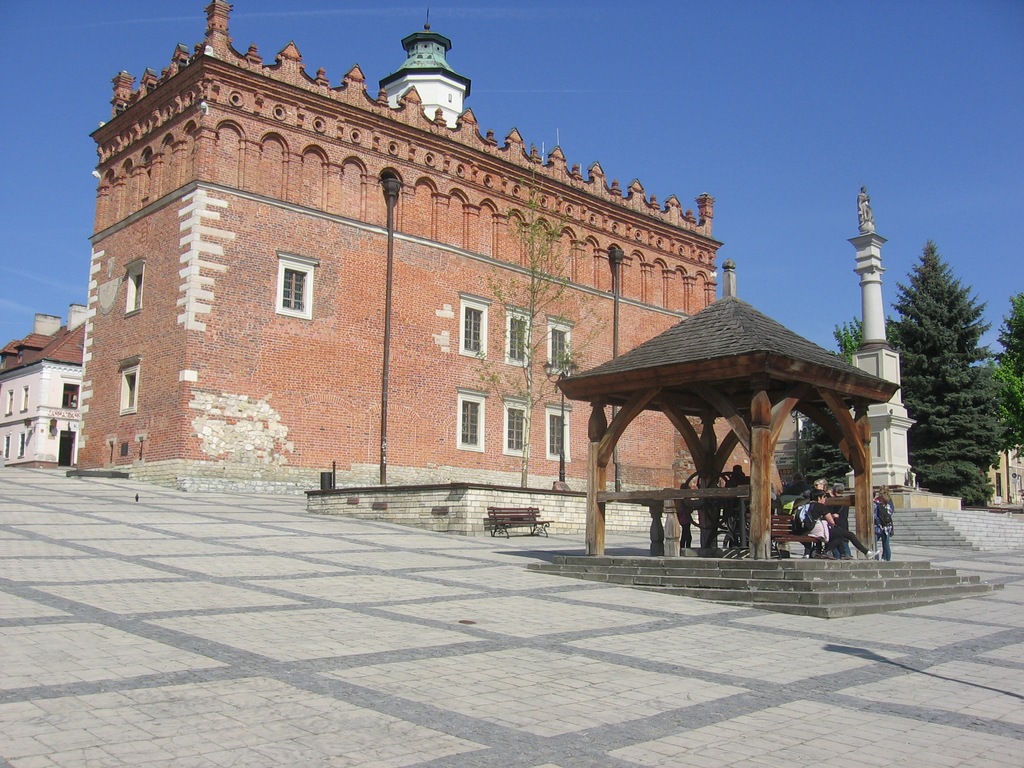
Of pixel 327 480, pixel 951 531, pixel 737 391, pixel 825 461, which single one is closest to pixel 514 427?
pixel 327 480

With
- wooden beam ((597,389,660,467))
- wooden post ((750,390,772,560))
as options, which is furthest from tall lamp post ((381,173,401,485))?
wooden post ((750,390,772,560))

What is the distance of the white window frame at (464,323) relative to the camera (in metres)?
31.5

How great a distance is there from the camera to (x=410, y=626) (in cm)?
886

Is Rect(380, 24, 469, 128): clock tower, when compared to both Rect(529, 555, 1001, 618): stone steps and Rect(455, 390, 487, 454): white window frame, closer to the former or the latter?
Rect(455, 390, 487, 454): white window frame

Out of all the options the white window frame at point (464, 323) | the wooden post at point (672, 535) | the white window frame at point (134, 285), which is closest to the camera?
the wooden post at point (672, 535)

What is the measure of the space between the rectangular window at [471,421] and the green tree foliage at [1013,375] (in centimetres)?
2355

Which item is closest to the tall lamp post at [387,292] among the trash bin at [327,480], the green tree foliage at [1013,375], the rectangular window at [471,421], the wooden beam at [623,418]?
the trash bin at [327,480]

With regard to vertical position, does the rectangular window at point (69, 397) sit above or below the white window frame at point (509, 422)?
above

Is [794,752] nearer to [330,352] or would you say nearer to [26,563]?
[26,563]

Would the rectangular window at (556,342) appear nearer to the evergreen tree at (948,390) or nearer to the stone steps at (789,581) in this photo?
the evergreen tree at (948,390)

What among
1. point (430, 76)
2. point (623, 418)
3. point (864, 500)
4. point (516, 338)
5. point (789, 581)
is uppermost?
point (430, 76)

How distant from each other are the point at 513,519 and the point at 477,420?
37.8 feet

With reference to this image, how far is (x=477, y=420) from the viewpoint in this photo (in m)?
31.5

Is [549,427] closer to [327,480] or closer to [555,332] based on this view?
[555,332]
